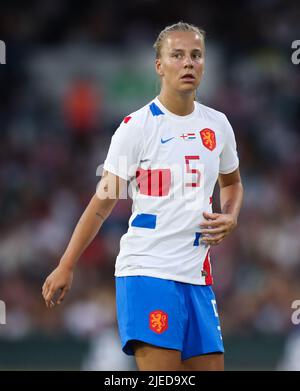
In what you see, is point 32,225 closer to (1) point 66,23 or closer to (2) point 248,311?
(2) point 248,311

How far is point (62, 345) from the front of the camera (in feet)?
29.8

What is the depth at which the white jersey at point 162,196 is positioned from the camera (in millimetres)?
4297

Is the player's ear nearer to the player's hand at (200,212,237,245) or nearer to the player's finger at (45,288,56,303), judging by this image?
the player's hand at (200,212,237,245)

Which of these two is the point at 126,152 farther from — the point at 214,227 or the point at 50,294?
the point at 50,294

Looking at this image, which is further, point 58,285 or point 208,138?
point 208,138

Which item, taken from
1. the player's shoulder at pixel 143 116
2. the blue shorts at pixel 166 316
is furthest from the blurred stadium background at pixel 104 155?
the player's shoulder at pixel 143 116

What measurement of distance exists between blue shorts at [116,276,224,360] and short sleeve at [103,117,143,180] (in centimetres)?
53

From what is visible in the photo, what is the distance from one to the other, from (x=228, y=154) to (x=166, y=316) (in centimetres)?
97

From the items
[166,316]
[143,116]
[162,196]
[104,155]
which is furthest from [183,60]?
[104,155]

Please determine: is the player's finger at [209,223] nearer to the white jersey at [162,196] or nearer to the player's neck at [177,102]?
the white jersey at [162,196]

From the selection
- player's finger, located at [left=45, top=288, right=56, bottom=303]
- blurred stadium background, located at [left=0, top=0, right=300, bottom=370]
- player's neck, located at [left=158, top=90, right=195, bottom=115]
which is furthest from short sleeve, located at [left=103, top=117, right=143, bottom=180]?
blurred stadium background, located at [left=0, top=0, right=300, bottom=370]

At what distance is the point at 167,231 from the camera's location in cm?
429

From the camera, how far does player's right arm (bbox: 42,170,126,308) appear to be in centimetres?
425

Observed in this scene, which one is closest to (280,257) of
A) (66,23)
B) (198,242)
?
(66,23)
